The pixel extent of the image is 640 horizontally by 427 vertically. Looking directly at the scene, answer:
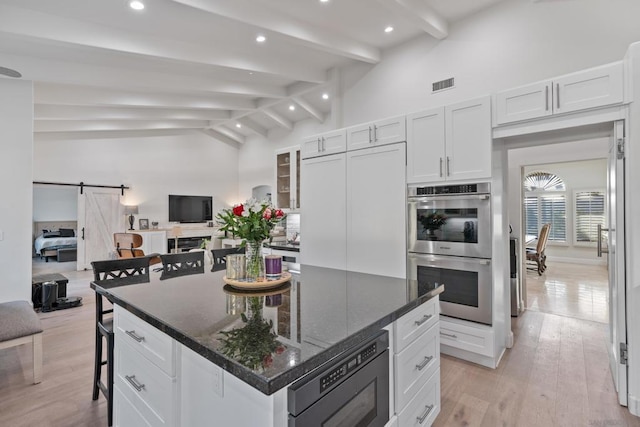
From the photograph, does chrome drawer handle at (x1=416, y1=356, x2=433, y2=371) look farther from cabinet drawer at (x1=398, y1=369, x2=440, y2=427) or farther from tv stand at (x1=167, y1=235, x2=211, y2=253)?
tv stand at (x1=167, y1=235, x2=211, y2=253)

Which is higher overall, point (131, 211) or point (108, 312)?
point (131, 211)

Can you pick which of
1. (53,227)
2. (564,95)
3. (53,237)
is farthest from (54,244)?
(564,95)

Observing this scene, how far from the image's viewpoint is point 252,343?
1.05 meters

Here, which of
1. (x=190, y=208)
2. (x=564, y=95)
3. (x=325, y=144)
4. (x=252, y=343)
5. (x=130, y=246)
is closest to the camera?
(x=252, y=343)

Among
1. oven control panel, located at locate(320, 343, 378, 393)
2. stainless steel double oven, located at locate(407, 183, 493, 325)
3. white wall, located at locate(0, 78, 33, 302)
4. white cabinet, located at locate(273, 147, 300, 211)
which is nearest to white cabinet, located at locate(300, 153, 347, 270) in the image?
stainless steel double oven, located at locate(407, 183, 493, 325)

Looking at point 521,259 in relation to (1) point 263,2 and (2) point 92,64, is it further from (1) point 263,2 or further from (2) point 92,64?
(2) point 92,64

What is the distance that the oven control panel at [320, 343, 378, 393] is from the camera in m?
1.04

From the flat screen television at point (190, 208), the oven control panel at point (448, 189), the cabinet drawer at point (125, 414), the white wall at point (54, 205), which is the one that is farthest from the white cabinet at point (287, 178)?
the white wall at point (54, 205)

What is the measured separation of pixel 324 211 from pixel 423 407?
2316 millimetres

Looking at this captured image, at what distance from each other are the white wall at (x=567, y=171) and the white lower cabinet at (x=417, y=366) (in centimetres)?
312

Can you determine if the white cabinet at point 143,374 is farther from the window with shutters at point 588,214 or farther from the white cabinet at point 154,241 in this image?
the window with shutters at point 588,214

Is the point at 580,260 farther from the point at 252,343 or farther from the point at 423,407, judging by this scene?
the point at 252,343

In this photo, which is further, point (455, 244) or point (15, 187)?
point (15, 187)

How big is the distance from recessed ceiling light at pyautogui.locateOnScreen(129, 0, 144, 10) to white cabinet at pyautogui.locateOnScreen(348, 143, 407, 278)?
8.66ft
